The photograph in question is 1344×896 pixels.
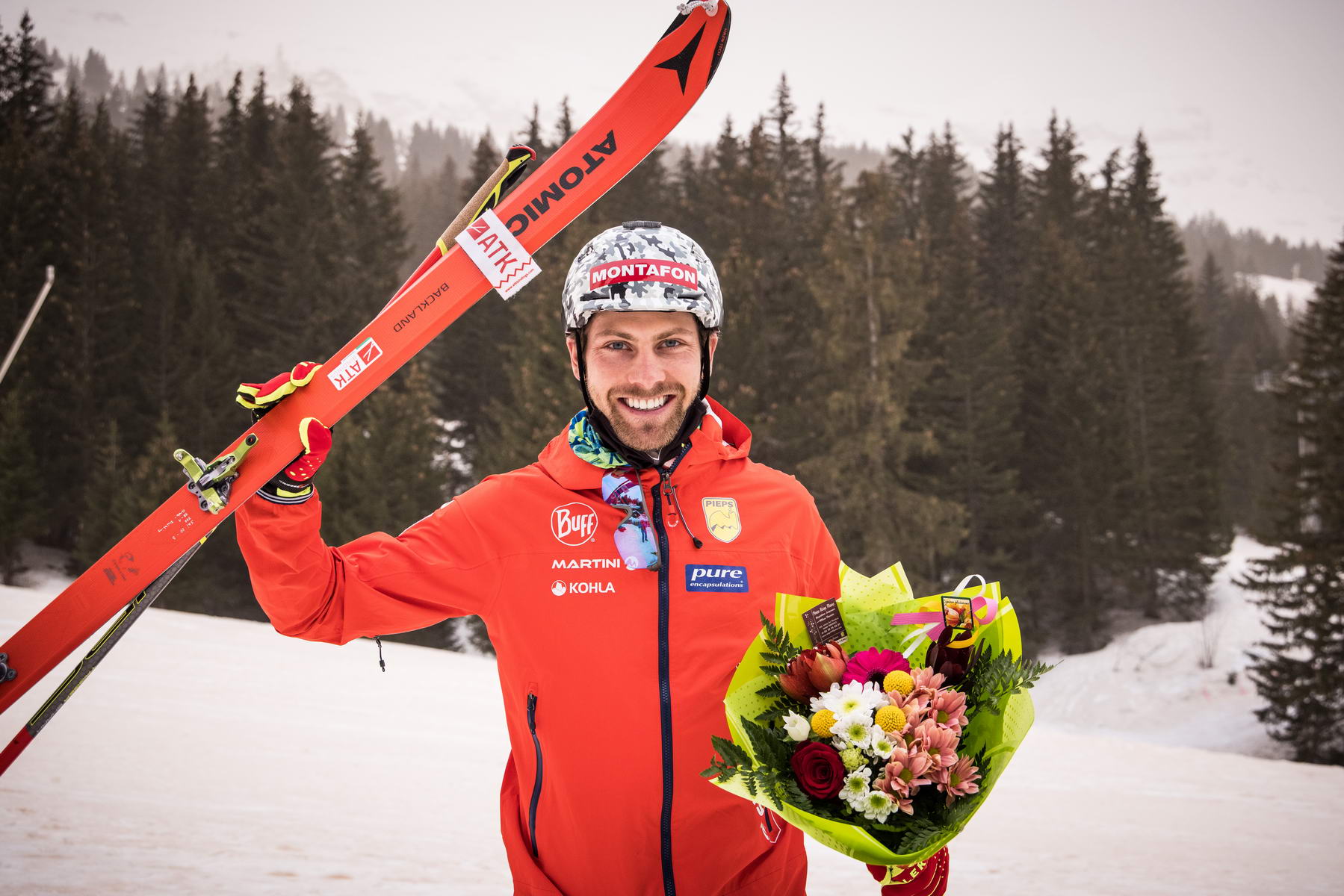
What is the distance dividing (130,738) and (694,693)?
5.76m

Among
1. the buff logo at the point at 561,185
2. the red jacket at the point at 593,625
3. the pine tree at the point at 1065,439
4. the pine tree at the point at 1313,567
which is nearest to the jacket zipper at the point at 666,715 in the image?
the red jacket at the point at 593,625

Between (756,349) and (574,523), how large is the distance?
2116 centimetres

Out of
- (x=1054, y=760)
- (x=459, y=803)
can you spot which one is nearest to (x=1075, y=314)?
(x=1054, y=760)

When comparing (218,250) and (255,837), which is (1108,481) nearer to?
(255,837)

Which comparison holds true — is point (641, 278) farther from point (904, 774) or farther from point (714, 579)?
point (904, 774)

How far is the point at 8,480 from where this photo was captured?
23000mm

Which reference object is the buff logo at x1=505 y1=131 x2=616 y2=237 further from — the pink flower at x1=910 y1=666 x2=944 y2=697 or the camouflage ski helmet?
the pink flower at x1=910 y1=666 x2=944 y2=697

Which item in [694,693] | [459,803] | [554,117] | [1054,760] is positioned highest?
[554,117]

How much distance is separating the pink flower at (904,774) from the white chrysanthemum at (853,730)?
6 centimetres

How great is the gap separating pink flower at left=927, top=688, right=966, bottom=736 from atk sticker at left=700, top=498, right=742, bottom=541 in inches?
26.0

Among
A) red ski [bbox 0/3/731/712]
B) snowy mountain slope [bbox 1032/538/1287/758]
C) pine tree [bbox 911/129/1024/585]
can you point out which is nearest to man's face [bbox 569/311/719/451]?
red ski [bbox 0/3/731/712]

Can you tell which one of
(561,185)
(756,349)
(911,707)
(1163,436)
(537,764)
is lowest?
(537,764)

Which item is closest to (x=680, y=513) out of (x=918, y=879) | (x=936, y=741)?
(x=936, y=741)

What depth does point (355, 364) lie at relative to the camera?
8.79ft
